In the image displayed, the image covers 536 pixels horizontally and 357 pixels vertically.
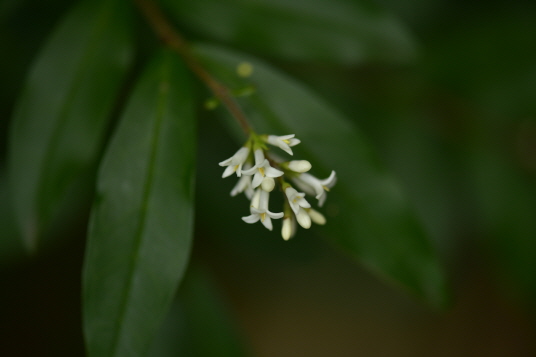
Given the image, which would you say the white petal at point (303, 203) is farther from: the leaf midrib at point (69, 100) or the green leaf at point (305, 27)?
the leaf midrib at point (69, 100)

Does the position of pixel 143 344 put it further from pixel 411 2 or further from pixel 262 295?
pixel 411 2

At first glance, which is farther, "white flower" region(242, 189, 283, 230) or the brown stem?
the brown stem

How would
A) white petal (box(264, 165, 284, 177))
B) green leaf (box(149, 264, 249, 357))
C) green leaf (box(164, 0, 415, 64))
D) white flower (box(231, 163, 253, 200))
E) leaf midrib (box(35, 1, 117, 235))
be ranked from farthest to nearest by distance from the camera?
green leaf (box(149, 264, 249, 357))
green leaf (box(164, 0, 415, 64))
leaf midrib (box(35, 1, 117, 235))
white flower (box(231, 163, 253, 200))
white petal (box(264, 165, 284, 177))

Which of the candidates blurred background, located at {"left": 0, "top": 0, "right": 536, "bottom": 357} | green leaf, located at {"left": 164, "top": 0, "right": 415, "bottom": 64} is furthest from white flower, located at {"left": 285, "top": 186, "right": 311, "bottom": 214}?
blurred background, located at {"left": 0, "top": 0, "right": 536, "bottom": 357}

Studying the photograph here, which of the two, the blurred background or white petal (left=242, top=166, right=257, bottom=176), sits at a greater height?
white petal (left=242, top=166, right=257, bottom=176)

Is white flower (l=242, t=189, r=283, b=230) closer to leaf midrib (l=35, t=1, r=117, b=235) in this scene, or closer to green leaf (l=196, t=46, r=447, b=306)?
green leaf (l=196, t=46, r=447, b=306)

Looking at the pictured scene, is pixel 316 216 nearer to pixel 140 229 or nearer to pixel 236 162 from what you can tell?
pixel 236 162

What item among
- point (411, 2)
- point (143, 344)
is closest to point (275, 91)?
point (143, 344)
